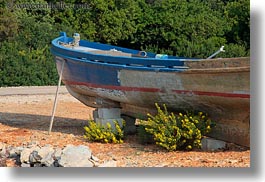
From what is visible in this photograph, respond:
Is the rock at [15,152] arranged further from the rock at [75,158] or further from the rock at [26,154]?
the rock at [75,158]

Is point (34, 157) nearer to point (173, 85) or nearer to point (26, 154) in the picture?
point (26, 154)

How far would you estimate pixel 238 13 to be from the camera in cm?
2912

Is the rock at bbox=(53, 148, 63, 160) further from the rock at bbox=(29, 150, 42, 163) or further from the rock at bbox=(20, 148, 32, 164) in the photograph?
the rock at bbox=(20, 148, 32, 164)

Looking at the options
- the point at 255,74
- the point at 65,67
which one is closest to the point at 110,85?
the point at 65,67

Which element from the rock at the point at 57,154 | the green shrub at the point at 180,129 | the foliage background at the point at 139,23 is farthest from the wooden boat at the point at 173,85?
the foliage background at the point at 139,23

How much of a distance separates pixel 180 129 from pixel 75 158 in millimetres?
1717

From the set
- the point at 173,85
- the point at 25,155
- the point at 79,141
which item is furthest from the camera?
the point at 79,141

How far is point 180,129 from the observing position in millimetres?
8094

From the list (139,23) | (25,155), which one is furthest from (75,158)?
(139,23)

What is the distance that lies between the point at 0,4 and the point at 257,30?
22619 millimetres

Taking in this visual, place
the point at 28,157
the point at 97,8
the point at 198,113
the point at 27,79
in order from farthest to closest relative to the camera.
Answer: the point at 97,8 → the point at 27,79 → the point at 198,113 → the point at 28,157

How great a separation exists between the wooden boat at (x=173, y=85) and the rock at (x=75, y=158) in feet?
5.53

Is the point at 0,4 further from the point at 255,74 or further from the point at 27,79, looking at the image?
the point at 255,74

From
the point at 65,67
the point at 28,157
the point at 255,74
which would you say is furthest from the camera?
the point at 65,67
